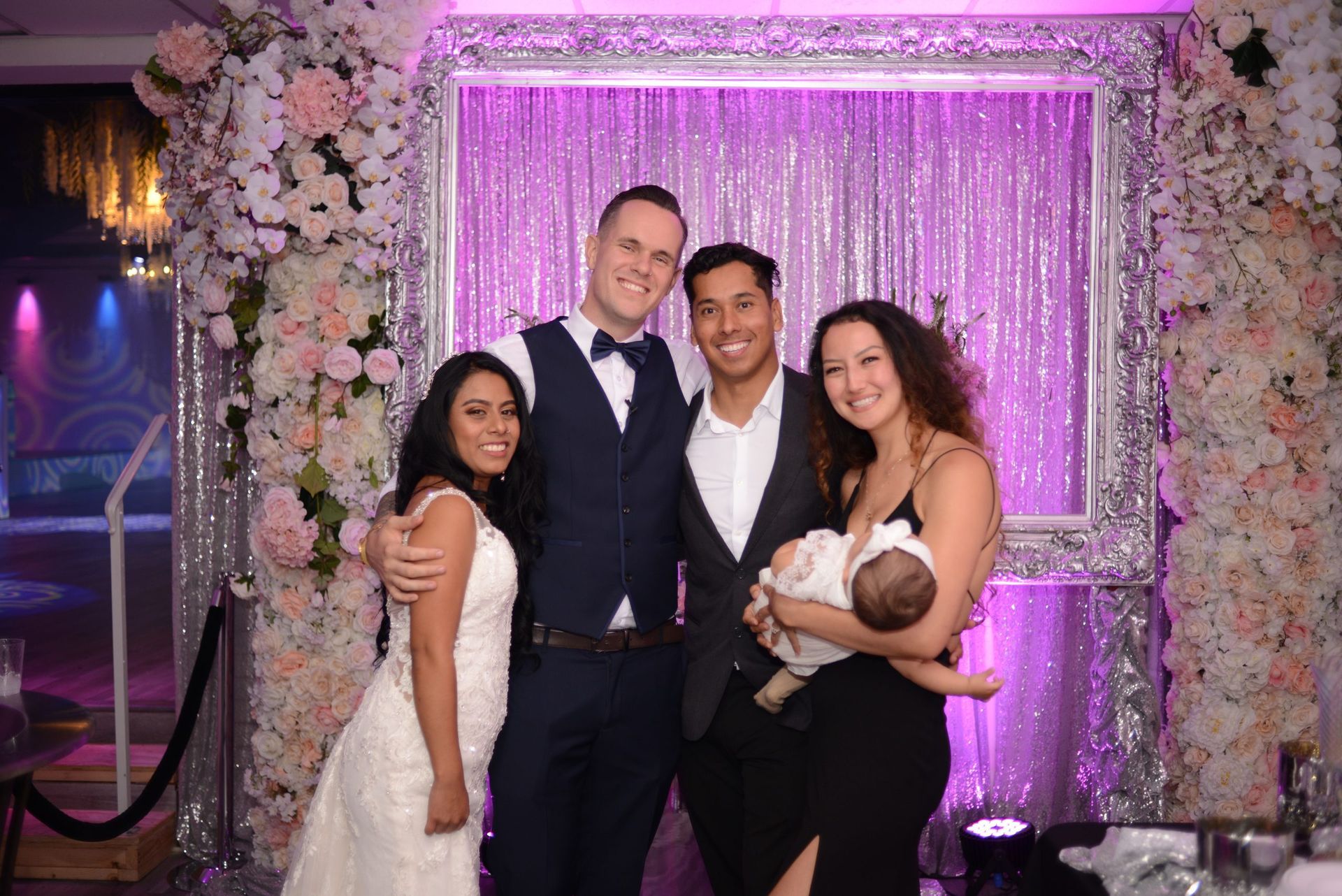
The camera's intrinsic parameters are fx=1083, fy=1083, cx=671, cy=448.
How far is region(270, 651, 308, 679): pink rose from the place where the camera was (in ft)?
11.5

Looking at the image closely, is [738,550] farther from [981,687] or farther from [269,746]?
[269,746]

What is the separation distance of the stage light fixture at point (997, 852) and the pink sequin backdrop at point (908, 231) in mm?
199

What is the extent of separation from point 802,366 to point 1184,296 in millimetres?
1255

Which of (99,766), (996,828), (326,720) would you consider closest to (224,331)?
(326,720)

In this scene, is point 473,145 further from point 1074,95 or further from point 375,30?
point 1074,95

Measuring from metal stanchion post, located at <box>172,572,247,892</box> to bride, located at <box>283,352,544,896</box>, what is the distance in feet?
5.54

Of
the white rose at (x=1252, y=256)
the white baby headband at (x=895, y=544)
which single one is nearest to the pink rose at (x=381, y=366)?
the white baby headband at (x=895, y=544)

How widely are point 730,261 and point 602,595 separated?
832 millimetres

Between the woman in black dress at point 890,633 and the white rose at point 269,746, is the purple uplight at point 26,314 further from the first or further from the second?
the woman in black dress at point 890,633

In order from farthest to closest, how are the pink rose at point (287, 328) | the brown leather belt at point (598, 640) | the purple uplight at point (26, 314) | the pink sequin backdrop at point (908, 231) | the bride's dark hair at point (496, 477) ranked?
1. the purple uplight at point (26, 314)
2. the pink sequin backdrop at point (908, 231)
3. the pink rose at point (287, 328)
4. the brown leather belt at point (598, 640)
5. the bride's dark hair at point (496, 477)

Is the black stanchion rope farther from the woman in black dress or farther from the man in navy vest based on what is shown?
the woman in black dress

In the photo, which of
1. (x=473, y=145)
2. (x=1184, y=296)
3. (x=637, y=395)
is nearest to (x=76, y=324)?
(x=473, y=145)

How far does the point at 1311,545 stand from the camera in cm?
338

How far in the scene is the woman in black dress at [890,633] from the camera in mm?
1909
